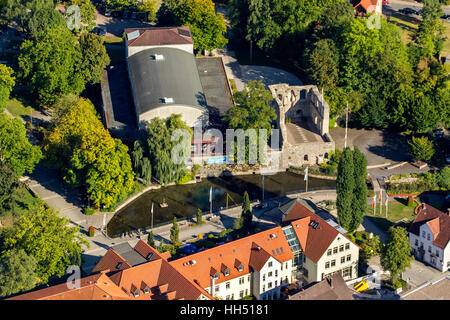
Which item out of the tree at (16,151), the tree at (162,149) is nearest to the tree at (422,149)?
the tree at (162,149)

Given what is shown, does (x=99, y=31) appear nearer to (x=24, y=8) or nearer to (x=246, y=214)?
(x=24, y=8)

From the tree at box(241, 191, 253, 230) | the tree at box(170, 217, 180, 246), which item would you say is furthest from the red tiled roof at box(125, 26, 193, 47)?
the tree at box(170, 217, 180, 246)

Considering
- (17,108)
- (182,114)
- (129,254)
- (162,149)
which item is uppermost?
(182,114)

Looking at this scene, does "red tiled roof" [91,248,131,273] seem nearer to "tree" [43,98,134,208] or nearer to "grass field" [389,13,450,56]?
"tree" [43,98,134,208]

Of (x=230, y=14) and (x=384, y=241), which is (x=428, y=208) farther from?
(x=230, y=14)

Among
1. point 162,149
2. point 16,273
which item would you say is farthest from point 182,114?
point 16,273

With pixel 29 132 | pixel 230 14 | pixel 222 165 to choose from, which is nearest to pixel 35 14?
pixel 29 132

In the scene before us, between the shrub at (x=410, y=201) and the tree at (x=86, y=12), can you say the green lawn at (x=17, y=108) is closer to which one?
the tree at (x=86, y=12)
